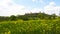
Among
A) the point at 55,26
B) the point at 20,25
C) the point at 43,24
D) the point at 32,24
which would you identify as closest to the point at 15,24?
the point at 20,25

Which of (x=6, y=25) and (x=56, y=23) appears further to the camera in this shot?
(x=56, y=23)

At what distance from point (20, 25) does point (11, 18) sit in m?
6.49

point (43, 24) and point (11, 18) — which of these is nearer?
point (43, 24)

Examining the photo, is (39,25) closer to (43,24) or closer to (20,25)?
(43,24)

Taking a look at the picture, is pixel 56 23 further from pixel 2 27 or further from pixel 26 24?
pixel 2 27

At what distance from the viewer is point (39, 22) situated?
120ft

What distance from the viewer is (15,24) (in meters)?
33.9

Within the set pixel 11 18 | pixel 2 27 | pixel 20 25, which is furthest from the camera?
pixel 11 18

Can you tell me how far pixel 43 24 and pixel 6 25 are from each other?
7183mm

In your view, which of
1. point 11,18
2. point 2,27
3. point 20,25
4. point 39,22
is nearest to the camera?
point 2,27

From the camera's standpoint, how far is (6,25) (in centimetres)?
3247

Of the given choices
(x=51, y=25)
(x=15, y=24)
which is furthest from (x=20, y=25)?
(x=51, y=25)

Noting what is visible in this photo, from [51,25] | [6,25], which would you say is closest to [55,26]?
[51,25]

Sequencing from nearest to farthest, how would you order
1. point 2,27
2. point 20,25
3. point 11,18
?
Result: point 2,27 < point 20,25 < point 11,18
